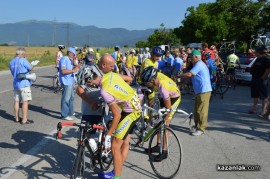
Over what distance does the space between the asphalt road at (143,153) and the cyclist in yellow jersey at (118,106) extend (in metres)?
0.76

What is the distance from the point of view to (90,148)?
4.61 meters

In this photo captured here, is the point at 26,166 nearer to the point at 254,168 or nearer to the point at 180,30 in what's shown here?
the point at 254,168

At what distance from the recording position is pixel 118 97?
4137mm

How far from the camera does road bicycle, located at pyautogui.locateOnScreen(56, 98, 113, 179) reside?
423 cm

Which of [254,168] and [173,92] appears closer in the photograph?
[254,168]

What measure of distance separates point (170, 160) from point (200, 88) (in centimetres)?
272

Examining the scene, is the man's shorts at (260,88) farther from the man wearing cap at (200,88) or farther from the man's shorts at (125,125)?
the man's shorts at (125,125)

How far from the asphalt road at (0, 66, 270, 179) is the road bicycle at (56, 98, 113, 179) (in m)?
0.34

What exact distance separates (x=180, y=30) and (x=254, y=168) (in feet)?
153

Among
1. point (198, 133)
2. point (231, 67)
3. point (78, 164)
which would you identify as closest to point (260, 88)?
point (198, 133)

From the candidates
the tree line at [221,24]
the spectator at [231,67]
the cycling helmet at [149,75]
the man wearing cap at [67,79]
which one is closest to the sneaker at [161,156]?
the cycling helmet at [149,75]

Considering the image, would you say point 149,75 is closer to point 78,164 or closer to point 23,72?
point 78,164

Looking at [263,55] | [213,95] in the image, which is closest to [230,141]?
[263,55]

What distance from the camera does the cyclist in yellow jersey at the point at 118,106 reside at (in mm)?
4016
